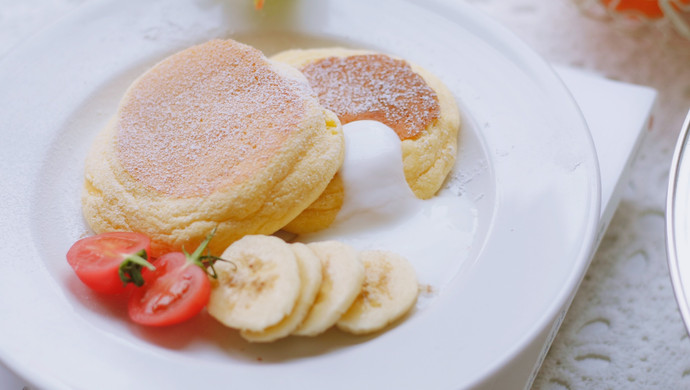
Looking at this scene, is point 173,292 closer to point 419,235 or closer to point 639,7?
point 419,235

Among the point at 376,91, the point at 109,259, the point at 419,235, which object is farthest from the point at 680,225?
the point at 109,259

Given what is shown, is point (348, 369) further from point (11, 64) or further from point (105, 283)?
point (11, 64)

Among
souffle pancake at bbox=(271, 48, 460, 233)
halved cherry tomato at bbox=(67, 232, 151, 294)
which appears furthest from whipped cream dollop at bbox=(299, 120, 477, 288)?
halved cherry tomato at bbox=(67, 232, 151, 294)

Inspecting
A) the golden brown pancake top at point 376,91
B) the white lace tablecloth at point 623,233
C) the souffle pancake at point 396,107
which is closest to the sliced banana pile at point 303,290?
the souffle pancake at point 396,107

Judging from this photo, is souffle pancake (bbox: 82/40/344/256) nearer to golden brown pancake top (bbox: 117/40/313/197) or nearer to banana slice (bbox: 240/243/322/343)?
golden brown pancake top (bbox: 117/40/313/197)

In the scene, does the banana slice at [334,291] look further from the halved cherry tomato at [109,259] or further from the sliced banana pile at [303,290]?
the halved cherry tomato at [109,259]
